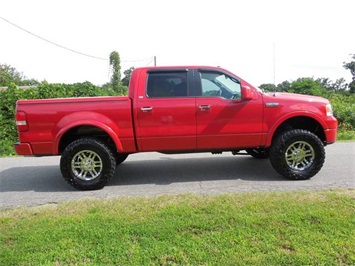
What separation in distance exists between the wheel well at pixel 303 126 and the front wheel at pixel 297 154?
0.22 meters

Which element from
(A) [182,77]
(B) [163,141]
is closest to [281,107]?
(A) [182,77]

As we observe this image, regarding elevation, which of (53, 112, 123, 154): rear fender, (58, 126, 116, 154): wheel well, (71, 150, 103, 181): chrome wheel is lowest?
(71, 150, 103, 181): chrome wheel

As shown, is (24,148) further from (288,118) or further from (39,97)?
(39,97)

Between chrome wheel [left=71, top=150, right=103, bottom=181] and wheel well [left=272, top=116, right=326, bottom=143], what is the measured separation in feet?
9.99

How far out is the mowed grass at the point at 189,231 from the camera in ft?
9.24

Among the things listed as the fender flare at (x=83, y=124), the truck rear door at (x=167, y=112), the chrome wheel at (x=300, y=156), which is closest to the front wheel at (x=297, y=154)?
the chrome wheel at (x=300, y=156)

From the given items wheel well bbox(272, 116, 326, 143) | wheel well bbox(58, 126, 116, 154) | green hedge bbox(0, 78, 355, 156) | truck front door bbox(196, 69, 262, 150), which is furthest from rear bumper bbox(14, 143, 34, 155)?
green hedge bbox(0, 78, 355, 156)

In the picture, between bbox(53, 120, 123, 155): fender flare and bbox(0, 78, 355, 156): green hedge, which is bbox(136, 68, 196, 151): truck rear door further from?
bbox(0, 78, 355, 156): green hedge

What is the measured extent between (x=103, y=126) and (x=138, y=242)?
229cm

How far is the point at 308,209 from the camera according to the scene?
3684mm

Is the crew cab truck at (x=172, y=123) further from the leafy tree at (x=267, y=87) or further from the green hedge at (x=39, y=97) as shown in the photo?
the green hedge at (x=39, y=97)

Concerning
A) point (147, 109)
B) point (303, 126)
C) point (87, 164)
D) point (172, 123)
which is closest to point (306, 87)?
point (303, 126)

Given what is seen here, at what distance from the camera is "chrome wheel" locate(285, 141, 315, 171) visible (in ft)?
17.0

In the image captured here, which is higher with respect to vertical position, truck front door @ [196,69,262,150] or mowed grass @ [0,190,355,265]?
truck front door @ [196,69,262,150]
